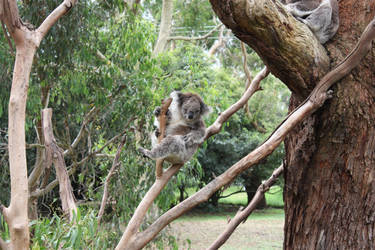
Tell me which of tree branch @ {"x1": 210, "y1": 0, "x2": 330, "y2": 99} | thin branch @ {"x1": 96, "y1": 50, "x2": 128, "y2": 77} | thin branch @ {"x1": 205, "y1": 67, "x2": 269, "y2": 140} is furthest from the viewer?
thin branch @ {"x1": 96, "y1": 50, "x2": 128, "y2": 77}

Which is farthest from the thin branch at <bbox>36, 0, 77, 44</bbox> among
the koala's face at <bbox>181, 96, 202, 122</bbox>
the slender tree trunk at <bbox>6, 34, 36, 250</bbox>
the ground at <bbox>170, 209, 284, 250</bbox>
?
the ground at <bbox>170, 209, 284, 250</bbox>

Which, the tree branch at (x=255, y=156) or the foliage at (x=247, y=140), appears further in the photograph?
the foliage at (x=247, y=140)

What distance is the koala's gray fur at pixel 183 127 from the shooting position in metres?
2.78

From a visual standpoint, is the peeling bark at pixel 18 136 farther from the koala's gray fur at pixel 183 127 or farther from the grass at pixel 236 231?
the grass at pixel 236 231

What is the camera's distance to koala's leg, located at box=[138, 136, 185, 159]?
2683 millimetres

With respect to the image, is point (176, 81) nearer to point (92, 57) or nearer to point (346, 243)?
point (92, 57)

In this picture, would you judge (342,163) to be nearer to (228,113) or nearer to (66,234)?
(228,113)

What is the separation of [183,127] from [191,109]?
0.18 meters

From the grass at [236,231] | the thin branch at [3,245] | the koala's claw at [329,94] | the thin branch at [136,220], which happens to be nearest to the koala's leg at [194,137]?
the thin branch at [136,220]

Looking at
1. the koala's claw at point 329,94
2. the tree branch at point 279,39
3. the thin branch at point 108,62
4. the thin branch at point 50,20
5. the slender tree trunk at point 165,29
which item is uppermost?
the slender tree trunk at point 165,29

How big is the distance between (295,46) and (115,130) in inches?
135

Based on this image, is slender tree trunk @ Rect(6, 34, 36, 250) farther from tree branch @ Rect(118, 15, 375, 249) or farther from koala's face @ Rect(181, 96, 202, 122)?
koala's face @ Rect(181, 96, 202, 122)

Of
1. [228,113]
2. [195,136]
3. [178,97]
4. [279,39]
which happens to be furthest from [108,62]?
[279,39]

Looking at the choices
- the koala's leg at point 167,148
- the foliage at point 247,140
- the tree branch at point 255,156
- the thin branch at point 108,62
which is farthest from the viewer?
the foliage at point 247,140
